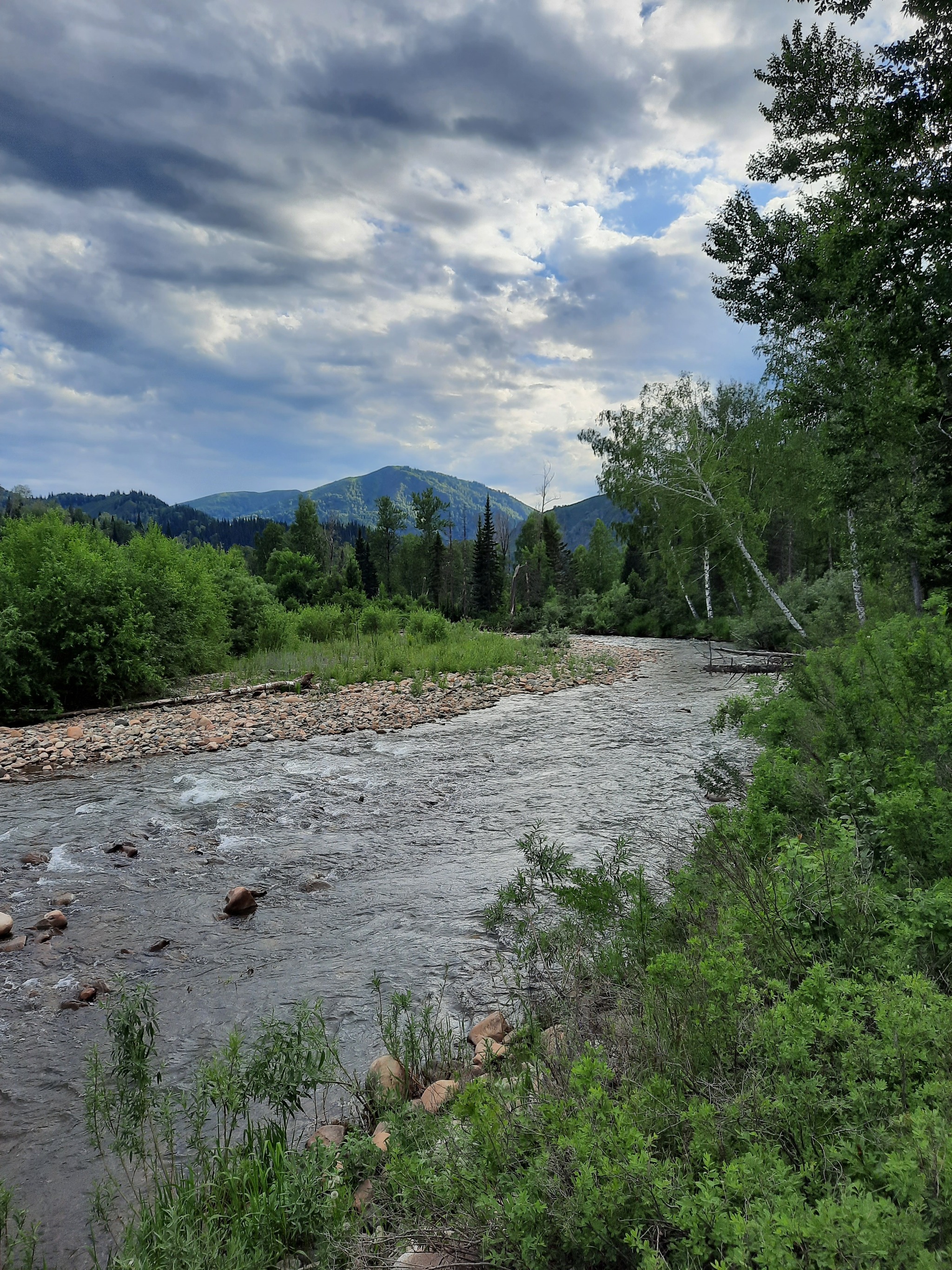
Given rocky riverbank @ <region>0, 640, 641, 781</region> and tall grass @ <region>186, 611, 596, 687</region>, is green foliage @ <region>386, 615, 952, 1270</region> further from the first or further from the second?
tall grass @ <region>186, 611, 596, 687</region>

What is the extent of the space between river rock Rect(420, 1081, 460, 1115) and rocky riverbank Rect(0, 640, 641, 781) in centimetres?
838

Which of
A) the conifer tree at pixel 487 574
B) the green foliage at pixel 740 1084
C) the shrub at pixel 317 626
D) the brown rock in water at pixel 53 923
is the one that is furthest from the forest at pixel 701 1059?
the conifer tree at pixel 487 574

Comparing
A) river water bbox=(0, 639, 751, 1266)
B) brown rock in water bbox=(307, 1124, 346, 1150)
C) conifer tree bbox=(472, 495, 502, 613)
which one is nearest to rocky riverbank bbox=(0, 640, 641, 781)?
river water bbox=(0, 639, 751, 1266)

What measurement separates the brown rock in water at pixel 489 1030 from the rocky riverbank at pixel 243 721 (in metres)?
7.97

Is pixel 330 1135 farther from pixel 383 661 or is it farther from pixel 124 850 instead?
pixel 383 661

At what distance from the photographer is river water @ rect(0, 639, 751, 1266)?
12.2ft

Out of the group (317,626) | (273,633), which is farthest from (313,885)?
(317,626)

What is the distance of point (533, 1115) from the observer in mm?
2412

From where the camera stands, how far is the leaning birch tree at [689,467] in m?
19.8

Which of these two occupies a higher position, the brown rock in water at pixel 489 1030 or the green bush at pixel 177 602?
the green bush at pixel 177 602

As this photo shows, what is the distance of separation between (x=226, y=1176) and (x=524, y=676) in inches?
621

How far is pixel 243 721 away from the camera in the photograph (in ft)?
39.2

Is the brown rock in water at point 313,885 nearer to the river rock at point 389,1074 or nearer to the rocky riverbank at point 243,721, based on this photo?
the river rock at point 389,1074

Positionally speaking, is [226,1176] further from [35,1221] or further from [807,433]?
[807,433]
